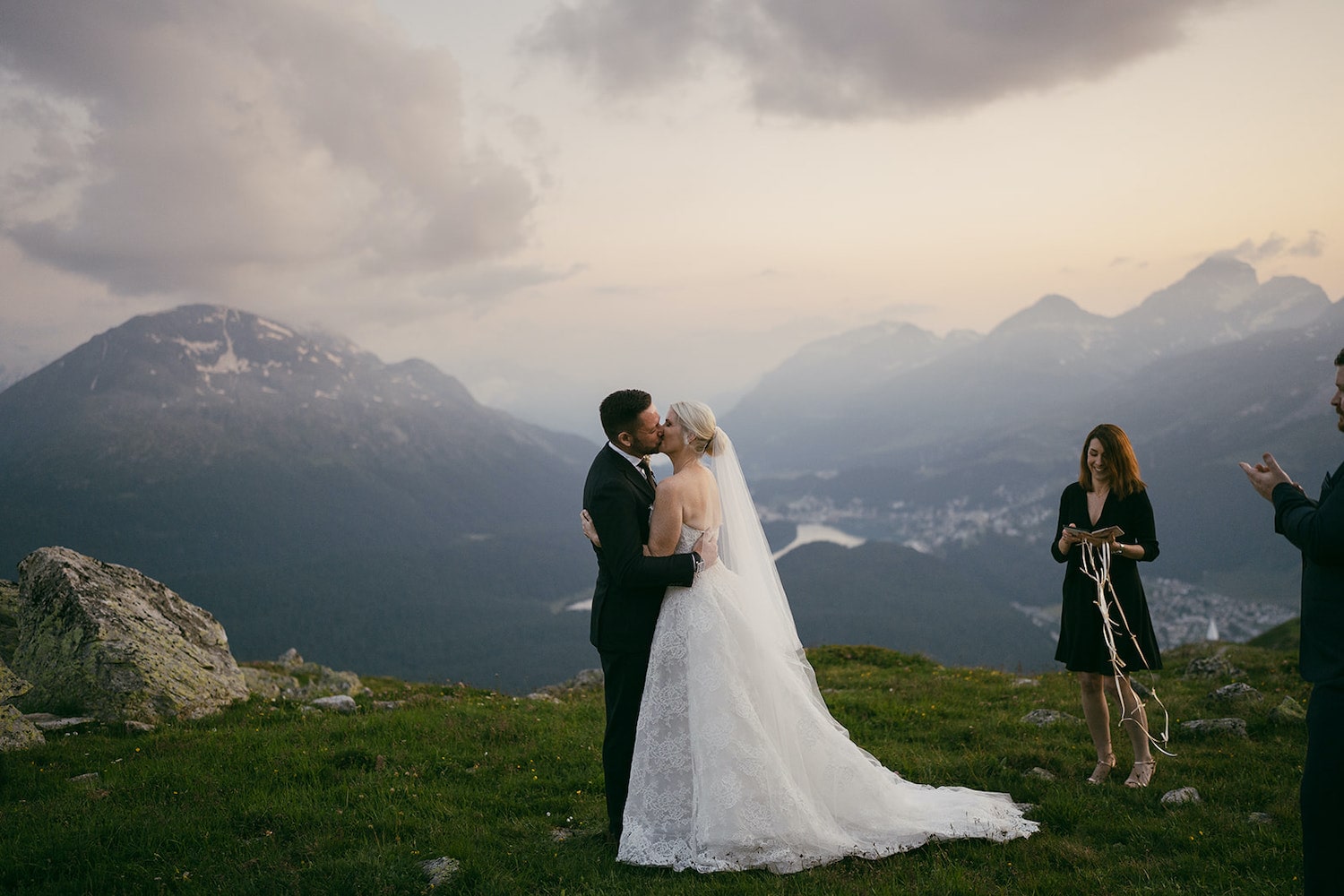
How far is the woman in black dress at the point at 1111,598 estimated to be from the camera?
896 centimetres

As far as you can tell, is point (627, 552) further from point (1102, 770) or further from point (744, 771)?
point (1102, 770)

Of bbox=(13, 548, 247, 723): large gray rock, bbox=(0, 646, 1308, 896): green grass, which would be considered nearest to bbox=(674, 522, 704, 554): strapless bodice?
bbox=(0, 646, 1308, 896): green grass

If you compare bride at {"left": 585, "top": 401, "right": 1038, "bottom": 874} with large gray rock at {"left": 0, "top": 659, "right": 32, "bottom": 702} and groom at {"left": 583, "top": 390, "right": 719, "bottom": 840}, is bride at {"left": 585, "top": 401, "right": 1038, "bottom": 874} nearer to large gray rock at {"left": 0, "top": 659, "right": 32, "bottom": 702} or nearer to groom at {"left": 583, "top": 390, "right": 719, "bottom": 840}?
groom at {"left": 583, "top": 390, "right": 719, "bottom": 840}

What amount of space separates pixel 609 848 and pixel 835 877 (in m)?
2.32

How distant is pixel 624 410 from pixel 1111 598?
22.1 ft

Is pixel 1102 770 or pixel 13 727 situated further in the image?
pixel 13 727

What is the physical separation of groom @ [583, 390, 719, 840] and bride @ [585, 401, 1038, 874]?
0.66 feet

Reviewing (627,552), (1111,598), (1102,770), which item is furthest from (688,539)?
(1102,770)

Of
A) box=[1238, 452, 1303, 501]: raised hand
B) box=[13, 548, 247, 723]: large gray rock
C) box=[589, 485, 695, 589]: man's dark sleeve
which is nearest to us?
box=[1238, 452, 1303, 501]: raised hand

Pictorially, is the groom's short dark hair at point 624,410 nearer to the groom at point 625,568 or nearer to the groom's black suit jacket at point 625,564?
the groom at point 625,568

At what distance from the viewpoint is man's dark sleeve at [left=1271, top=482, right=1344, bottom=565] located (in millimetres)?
4531

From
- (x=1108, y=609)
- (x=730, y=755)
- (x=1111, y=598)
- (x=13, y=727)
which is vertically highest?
(x=1111, y=598)

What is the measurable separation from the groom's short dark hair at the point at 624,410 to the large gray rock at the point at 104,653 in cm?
1072

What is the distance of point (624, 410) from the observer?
7395 millimetres
